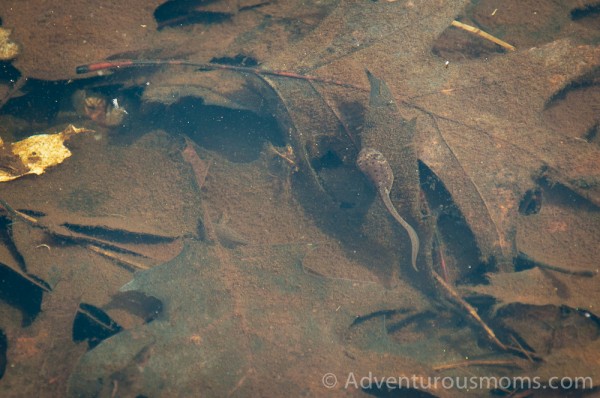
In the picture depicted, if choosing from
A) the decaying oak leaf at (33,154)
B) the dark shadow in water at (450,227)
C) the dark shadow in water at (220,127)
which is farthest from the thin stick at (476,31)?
the decaying oak leaf at (33,154)

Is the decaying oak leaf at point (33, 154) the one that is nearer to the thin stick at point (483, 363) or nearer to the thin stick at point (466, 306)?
the thin stick at point (466, 306)

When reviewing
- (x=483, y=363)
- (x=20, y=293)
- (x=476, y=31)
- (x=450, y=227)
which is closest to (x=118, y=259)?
(x=20, y=293)

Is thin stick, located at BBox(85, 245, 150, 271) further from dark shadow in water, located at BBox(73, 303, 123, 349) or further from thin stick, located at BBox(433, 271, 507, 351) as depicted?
thin stick, located at BBox(433, 271, 507, 351)

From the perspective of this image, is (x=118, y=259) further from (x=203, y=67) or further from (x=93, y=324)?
(x=203, y=67)

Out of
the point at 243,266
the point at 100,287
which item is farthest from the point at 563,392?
the point at 100,287

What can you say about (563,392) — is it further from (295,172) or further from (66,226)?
(66,226)

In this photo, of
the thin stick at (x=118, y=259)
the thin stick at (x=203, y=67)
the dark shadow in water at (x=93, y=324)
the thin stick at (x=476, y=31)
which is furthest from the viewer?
the thin stick at (x=476, y=31)

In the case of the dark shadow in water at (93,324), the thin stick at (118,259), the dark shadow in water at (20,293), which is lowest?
the dark shadow in water at (93,324)

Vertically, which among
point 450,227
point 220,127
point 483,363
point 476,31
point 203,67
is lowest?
point 483,363

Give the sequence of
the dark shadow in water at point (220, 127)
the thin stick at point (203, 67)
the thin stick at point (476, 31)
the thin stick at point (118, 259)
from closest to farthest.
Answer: the thin stick at point (118, 259), the thin stick at point (203, 67), the dark shadow in water at point (220, 127), the thin stick at point (476, 31)

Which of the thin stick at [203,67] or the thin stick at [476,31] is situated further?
the thin stick at [476,31]
